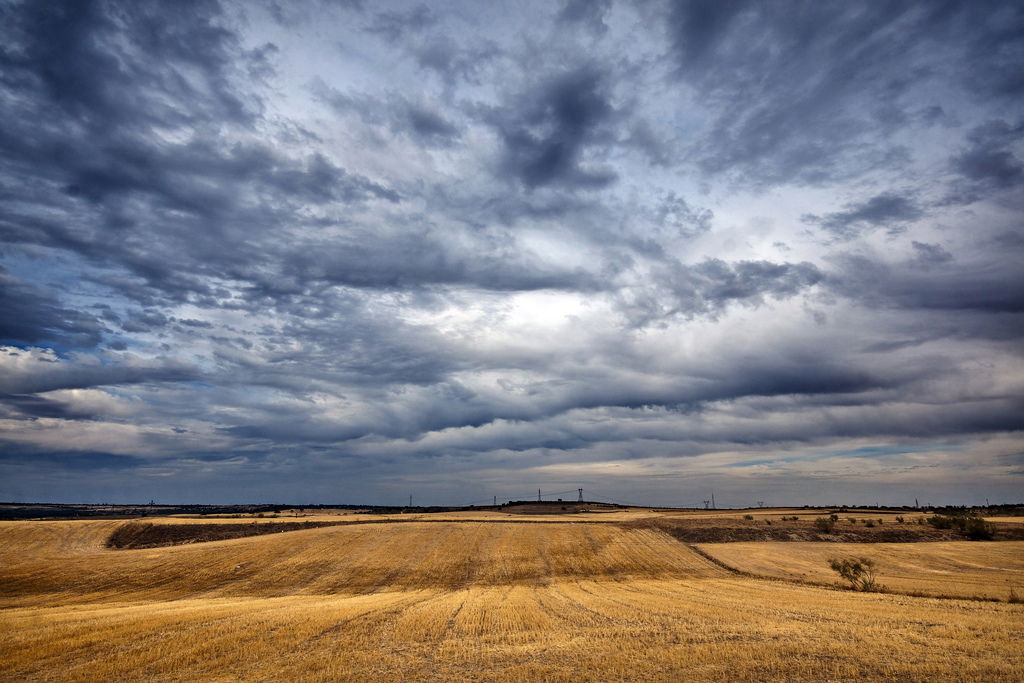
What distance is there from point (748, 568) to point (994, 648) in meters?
34.9

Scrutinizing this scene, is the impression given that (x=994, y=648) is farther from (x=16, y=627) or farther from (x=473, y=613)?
(x=16, y=627)

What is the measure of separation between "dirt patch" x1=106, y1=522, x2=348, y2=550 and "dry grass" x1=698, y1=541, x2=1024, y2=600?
55472 mm

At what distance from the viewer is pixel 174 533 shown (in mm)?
72125

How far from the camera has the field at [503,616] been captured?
16438 millimetres

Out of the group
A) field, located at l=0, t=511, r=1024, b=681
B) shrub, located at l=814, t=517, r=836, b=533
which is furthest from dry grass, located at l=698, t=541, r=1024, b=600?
shrub, located at l=814, t=517, r=836, b=533

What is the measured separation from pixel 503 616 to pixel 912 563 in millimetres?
43553

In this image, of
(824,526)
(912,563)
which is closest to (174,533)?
(912,563)

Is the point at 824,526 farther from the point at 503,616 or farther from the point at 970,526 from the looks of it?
the point at 503,616

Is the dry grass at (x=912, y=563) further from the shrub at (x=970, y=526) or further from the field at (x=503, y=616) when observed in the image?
the shrub at (x=970, y=526)

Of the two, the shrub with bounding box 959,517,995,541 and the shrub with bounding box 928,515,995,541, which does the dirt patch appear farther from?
the shrub with bounding box 959,517,995,541

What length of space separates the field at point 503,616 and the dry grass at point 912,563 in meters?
0.30

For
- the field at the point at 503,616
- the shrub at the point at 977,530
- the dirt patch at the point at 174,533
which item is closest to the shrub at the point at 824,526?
the field at the point at 503,616

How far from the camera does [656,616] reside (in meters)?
25.5

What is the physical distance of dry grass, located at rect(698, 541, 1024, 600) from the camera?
38156 millimetres
